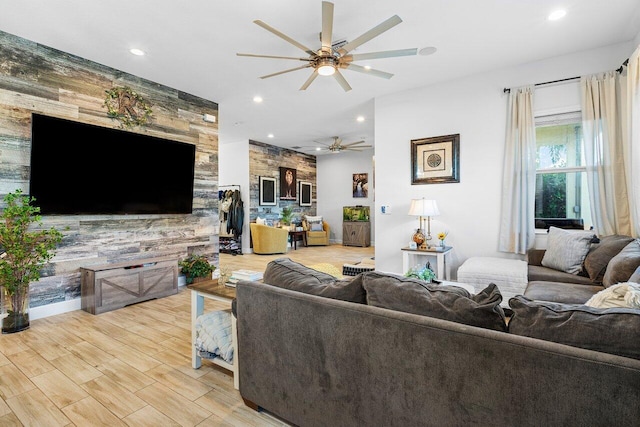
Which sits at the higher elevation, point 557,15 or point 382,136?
point 557,15

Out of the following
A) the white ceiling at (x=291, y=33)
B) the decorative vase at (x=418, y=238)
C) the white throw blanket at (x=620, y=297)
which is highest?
the white ceiling at (x=291, y=33)

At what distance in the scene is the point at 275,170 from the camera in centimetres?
843

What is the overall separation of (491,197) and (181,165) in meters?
4.29

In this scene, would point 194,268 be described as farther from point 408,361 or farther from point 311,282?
point 408,361

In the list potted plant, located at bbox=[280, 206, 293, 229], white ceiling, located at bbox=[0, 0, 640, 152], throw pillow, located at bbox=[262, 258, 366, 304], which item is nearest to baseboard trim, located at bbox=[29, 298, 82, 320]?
white ceiling, located at bbox=[0, 0, 640, 152]

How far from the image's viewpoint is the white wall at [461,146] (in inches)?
150

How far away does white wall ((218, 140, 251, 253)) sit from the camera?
7742 millimetres

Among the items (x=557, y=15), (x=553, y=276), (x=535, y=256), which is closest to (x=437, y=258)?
(x=535, y=256)

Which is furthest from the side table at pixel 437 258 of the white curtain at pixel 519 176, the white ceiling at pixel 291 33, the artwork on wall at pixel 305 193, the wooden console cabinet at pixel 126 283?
the artwork on wall at pixel 305 193

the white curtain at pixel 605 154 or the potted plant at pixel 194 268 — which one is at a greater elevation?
the white curtain at pixel 605 154

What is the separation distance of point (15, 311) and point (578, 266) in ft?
17.5

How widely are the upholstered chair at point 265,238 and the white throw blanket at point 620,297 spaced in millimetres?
6453

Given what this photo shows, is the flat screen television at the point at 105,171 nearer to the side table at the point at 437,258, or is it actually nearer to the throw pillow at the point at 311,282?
the throw pillow at the point at 311,282

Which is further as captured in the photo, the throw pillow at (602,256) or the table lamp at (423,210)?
the table lamp at (423,210)
